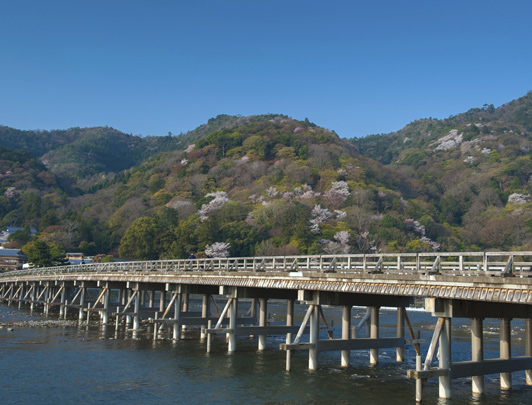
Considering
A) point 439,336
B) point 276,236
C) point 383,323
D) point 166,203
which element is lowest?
point 383,323

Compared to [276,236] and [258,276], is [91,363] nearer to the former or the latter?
[258,276]

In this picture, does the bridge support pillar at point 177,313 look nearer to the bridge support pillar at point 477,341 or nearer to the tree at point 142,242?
the bridge support pillar at point 477,341

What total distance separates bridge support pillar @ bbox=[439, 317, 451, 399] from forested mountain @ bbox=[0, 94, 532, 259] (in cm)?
6971

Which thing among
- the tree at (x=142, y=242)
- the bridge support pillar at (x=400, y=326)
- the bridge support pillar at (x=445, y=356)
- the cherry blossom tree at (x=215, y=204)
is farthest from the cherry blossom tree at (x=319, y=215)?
the bridge support pillar at (x=445, y=356)

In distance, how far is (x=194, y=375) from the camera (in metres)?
24.8

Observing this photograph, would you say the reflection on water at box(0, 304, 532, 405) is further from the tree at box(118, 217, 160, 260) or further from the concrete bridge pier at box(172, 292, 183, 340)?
the tree at box(118, 217, 160, 260)

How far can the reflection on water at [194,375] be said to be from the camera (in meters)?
20.8

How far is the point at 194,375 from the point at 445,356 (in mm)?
11285

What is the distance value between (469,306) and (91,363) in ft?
59.3

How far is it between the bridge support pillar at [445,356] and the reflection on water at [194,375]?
65 cm

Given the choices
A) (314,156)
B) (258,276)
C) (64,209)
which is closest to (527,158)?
(314,156)

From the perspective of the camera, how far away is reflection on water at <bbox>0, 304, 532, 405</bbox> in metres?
20.8

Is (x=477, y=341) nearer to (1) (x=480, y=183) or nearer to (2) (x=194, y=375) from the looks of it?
(2) (x=194, y=375)

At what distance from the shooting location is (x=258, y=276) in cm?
2797
